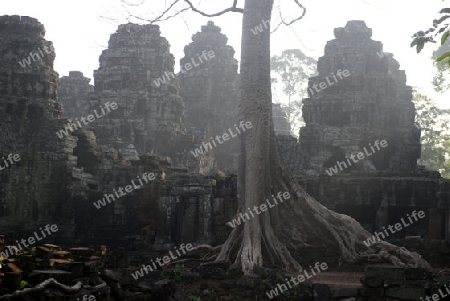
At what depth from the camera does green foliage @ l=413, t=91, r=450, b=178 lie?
3641 cm

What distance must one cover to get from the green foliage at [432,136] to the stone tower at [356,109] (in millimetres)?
7968

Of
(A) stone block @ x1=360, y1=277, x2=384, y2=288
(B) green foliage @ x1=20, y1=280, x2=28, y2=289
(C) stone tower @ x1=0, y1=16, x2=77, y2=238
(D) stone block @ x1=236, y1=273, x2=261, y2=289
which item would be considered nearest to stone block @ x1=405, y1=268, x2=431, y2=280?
(A) stone block @ x1=360, y1=277, x2=384, y2=288

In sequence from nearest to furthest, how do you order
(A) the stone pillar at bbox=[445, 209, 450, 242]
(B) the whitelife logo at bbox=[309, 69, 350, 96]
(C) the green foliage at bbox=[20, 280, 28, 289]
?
(C) the green foliage at bbox=[20, 280, 28, 289] → (A) the stone pillar at bbox=[445, 209, 450, 242] → (B) the whitelife logo at bbox=[309, 69, 350, 96]

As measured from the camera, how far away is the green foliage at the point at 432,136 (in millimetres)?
36406

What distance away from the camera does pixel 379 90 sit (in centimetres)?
2806

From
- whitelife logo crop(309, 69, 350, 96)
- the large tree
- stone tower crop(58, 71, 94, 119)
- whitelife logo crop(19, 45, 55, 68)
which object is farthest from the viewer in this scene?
stone tower crop(58, 71, 94, 119)

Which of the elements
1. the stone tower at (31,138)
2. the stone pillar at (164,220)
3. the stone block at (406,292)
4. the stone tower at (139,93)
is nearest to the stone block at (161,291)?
the stone block at (406,292)

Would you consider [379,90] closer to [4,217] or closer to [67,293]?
[4,217]

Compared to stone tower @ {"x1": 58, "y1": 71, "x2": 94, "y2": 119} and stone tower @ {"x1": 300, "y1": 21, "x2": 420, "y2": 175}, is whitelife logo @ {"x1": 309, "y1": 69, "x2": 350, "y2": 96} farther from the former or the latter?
stone tower @ {"x1": 58, "y1": 71, "x2": 94, "y2": 119}

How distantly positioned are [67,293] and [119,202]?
956 centimetres

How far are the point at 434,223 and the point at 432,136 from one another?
21.2 m

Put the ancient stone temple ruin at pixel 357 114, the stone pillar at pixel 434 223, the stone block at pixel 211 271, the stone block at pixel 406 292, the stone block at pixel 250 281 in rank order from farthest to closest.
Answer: the ancient stone temple ruin at pixel 357 114
the stone pillar at pixel 434 223
the stone block at pixel 211 271
the stone block at pixel 250 281
the stone block at pixel 406 292

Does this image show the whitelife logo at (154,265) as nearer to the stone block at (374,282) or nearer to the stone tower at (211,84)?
the stone block at (374,282)

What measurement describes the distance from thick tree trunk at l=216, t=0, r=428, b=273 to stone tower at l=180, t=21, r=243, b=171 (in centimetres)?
2143
